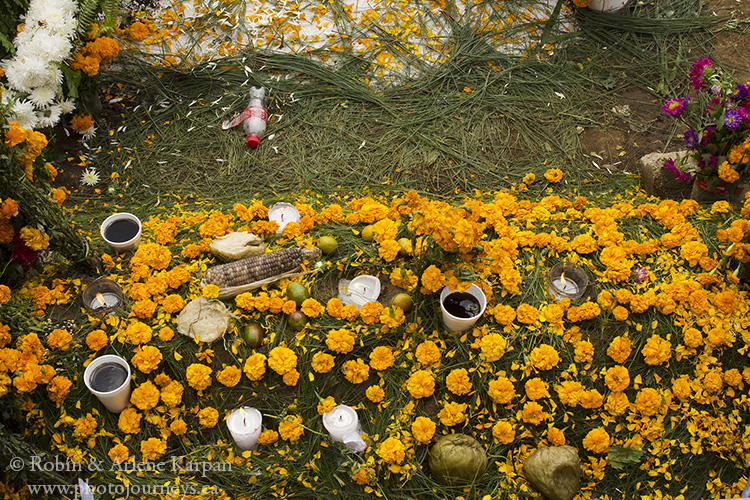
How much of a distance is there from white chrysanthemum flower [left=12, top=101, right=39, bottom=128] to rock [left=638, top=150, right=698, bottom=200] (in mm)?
4168

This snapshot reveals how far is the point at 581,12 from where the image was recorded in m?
5.02

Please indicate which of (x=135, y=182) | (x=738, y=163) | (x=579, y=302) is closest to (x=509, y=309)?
(x=579, y=302)

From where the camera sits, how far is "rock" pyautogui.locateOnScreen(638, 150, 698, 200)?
372 cm

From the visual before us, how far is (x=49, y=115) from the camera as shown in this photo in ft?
12.3

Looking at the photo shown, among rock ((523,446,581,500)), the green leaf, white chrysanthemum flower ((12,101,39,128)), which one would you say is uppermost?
white chrysanthemum flower ((12,101,39,128))

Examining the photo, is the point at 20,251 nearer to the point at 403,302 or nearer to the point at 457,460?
the point at 403,302

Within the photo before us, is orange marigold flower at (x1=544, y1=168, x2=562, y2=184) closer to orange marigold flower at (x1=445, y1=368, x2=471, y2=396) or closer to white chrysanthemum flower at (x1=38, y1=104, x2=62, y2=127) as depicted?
orange marigold flower at (x1=445, y1=368, x2=471, y2=396)

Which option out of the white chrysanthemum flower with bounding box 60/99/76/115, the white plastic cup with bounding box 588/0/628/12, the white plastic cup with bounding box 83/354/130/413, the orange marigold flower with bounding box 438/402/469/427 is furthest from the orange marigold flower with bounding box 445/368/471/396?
the white plastic cup with bounding box 588/0/628/12

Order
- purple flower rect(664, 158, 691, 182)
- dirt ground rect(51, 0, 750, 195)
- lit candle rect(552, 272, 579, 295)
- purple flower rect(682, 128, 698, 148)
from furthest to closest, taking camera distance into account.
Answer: dirt ground rect(51, 0, 750, 195)
purple flower rect(664, 158, 691, 182)
purple flower rect(682, 128, 698, 148)
lit candle rect(552, 272, 579, 295)

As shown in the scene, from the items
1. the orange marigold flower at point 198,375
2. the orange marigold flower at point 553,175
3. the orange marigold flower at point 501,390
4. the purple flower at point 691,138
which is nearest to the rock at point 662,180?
the purple flower at point 691,138

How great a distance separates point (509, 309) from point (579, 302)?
421mm

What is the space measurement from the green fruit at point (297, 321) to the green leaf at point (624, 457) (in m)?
1.65

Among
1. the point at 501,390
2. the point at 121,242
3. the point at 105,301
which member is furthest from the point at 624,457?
the point at 121,242

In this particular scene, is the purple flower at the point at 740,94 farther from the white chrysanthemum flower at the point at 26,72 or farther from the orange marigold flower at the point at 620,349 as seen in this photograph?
the white chrysanthemum flower at the point at 26,72
